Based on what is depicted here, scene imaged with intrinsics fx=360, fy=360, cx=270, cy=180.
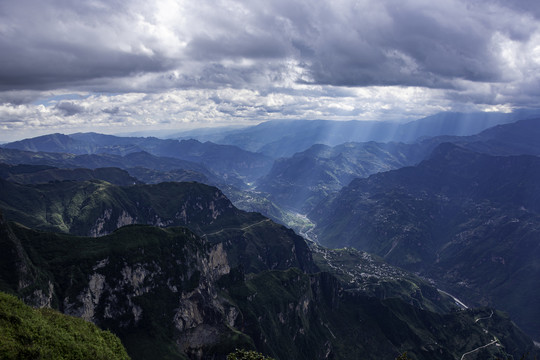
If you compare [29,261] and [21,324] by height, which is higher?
[21,324]

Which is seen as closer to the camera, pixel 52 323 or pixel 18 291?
pixel 52 323

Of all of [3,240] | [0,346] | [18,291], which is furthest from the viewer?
[3,240]

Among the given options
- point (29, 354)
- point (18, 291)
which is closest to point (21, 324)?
point (29, 354)

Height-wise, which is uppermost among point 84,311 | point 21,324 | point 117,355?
point 21,324

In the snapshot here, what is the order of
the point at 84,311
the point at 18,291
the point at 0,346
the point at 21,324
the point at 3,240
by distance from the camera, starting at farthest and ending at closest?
the point at 84,311, the point at 3,240, the point at 18,291, the point at 21,324, the point at 0,346

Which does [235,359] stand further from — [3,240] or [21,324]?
[3,240]

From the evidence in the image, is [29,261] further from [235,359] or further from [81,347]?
[235,359]

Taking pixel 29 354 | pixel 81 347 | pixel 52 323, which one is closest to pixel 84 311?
pixel 52 323
